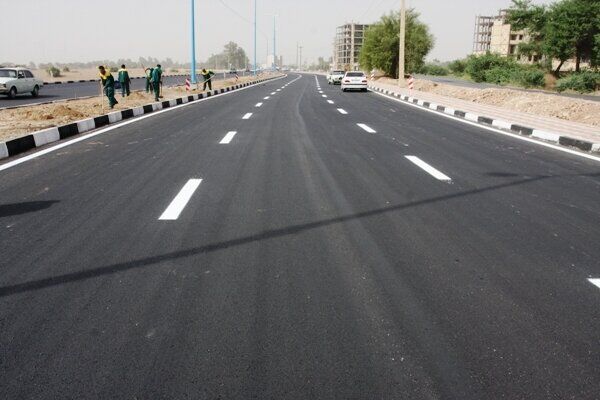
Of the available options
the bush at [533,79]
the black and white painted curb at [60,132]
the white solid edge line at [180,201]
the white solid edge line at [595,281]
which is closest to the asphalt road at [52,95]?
the black and white painted curb at [60,132]

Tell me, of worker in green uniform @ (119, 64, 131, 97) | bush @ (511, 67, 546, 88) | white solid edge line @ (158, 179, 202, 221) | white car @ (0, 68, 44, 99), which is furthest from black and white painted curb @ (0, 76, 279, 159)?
bush @ (511, 67, 546, 88)

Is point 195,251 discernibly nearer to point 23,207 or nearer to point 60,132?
point 23,207

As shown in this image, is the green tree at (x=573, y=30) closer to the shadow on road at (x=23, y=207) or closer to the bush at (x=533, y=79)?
the bush at (x=533, y=79)

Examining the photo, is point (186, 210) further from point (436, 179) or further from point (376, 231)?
point (436, 179)

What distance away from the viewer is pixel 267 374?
2391mm

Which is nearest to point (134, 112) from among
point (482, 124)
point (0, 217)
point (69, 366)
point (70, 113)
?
point (70, 113)

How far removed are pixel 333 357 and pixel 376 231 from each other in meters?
2.06

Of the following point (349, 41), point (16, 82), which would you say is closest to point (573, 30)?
point (16, 82)

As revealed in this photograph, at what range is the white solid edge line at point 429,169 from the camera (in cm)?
684

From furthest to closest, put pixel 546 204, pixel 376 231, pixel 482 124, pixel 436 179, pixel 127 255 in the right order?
1. pixel 482 124
2. pixel 436 179
3. pixel 546 204
4. pixel 376 231
5. pixel 127 255

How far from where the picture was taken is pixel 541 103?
18.8m

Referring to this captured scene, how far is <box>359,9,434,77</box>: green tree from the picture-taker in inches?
2260

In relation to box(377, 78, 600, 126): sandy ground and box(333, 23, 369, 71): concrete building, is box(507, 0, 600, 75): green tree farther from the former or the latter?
box(333, 23, 369, 71): concrete building

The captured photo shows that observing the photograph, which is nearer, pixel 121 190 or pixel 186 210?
pixel 186 210
